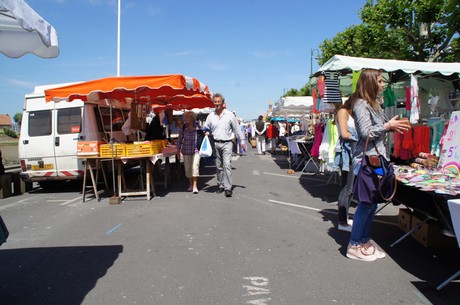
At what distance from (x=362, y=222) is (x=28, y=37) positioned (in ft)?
12.7

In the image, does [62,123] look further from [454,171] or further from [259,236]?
[454,171]

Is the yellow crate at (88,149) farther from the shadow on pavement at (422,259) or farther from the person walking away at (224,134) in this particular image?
the shadow on pavement at (422,259)

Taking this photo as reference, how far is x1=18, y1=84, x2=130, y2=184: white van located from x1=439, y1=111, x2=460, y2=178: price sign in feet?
22.7

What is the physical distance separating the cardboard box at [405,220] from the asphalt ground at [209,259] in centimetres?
13

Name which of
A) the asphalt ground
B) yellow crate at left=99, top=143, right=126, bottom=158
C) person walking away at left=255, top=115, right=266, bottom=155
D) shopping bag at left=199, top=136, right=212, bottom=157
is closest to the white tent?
the asphalt ground

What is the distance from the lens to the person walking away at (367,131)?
11.6ft

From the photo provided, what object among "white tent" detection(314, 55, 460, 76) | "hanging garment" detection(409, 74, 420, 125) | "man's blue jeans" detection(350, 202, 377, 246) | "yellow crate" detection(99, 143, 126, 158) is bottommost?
"man's blue jeans" detection(350, 202, 377, 246)

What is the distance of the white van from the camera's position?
820 cm

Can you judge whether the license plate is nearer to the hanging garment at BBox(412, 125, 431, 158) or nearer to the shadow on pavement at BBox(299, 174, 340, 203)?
the shadow on pavement at BBox(299, 174, 340, 203)

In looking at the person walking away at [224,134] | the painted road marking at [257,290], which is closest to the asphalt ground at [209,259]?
the painted road marking at [257,290]

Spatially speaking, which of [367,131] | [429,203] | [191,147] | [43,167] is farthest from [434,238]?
[43,167]

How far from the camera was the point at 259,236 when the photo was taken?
184 inches

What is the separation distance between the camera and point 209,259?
3902mm

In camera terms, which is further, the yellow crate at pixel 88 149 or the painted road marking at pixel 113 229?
the yellow crate at pixel 88 149
